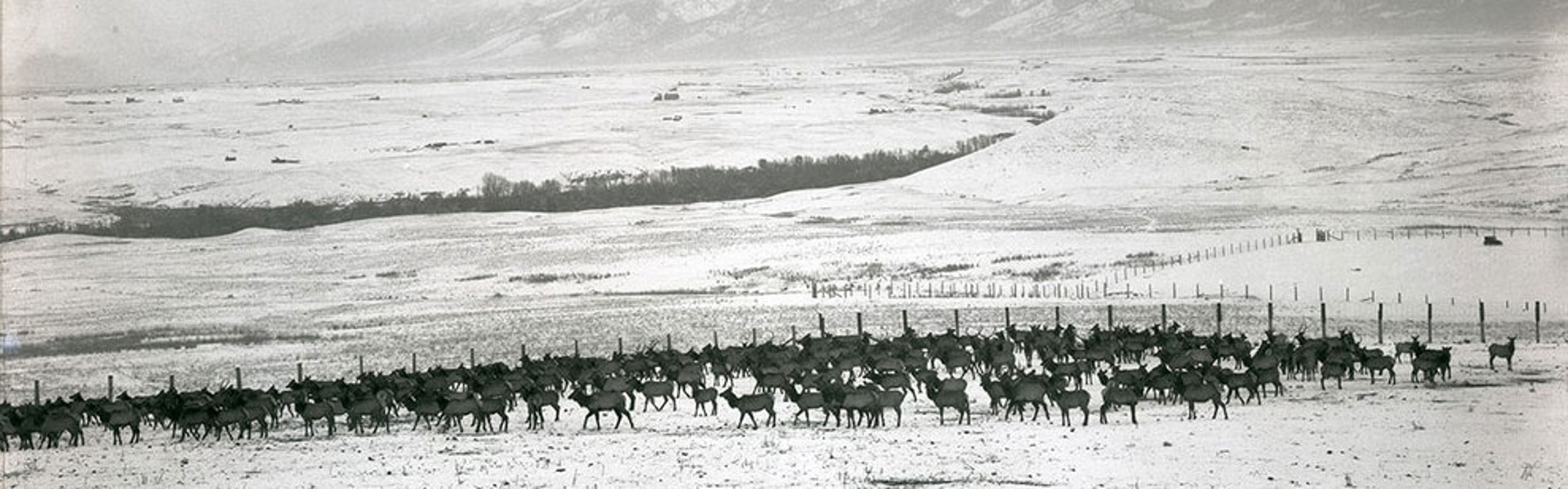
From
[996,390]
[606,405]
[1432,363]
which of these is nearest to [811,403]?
[996,390]

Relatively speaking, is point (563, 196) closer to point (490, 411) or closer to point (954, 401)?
point (490, 411)

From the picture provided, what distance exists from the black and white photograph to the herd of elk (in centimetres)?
11

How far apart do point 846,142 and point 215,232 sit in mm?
43714

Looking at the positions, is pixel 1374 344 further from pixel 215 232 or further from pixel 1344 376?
pixel 215 232

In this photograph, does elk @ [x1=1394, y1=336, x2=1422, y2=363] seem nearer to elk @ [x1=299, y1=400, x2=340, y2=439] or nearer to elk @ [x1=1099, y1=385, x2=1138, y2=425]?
elk @ [x1=1099, y1=385, x2=1138, y2=425]

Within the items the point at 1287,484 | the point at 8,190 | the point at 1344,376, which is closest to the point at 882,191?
the point at 8,190

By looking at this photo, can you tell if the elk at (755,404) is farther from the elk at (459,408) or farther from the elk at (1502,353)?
the elk at (1502,353)

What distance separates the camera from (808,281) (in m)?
53.3

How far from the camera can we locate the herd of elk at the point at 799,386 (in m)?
23.7

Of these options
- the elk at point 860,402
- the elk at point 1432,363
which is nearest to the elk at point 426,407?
the elk at point 860,402

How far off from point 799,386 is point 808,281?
81.5ft

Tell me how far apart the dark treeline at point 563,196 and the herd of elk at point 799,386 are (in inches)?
1966

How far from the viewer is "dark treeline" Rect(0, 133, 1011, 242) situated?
7706 centimetres

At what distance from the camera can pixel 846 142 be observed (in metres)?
106
